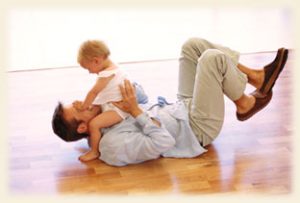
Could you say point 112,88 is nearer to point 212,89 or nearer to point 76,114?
point 76,114

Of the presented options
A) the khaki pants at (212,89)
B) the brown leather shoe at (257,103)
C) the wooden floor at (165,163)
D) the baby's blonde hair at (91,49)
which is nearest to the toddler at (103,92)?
the baby's blonde hair at (91,49)

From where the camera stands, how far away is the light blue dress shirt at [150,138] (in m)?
2.03

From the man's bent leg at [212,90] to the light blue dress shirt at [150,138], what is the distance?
0.04 m

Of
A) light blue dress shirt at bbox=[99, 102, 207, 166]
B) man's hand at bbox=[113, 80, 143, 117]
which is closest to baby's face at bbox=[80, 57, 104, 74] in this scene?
man's hand at bbox=[113, 80, 143, 117]

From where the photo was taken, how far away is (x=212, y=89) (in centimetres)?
211

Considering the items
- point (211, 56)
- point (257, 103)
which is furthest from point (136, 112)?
point (257, 103)

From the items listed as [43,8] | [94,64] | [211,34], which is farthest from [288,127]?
[43,8]

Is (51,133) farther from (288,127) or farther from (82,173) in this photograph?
(288,127)

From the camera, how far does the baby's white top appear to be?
2.08 metres

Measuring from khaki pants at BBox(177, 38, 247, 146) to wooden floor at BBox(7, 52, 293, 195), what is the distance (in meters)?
0.11

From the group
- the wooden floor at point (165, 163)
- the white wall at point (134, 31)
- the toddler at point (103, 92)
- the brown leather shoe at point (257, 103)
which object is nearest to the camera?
the wooden floor at point (165, 163)

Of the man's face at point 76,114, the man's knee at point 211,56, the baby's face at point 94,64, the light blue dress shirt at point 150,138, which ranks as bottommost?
the light blue dress shirt at point 150,138

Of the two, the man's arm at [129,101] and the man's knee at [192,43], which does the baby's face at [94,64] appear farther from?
the man's knee at [192,43]

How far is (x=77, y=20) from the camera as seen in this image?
401 cm
